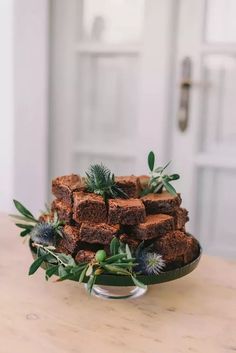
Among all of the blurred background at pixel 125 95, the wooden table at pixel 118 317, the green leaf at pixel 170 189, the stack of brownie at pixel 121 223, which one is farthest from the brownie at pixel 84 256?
the blurred background at pixel 125 95

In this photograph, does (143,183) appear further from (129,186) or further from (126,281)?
(126,281)

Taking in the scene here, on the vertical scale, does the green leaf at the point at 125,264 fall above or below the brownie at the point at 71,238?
below

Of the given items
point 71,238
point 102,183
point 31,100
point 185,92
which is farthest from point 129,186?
point 31,100

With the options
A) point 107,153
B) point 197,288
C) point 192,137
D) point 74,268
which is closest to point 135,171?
point 107,153

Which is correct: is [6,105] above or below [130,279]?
above

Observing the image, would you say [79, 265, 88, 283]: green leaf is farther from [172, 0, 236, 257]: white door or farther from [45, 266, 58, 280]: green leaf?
[172, 0, 236, 257]: white door

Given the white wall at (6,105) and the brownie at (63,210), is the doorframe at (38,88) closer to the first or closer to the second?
the white wall at (6,105)
